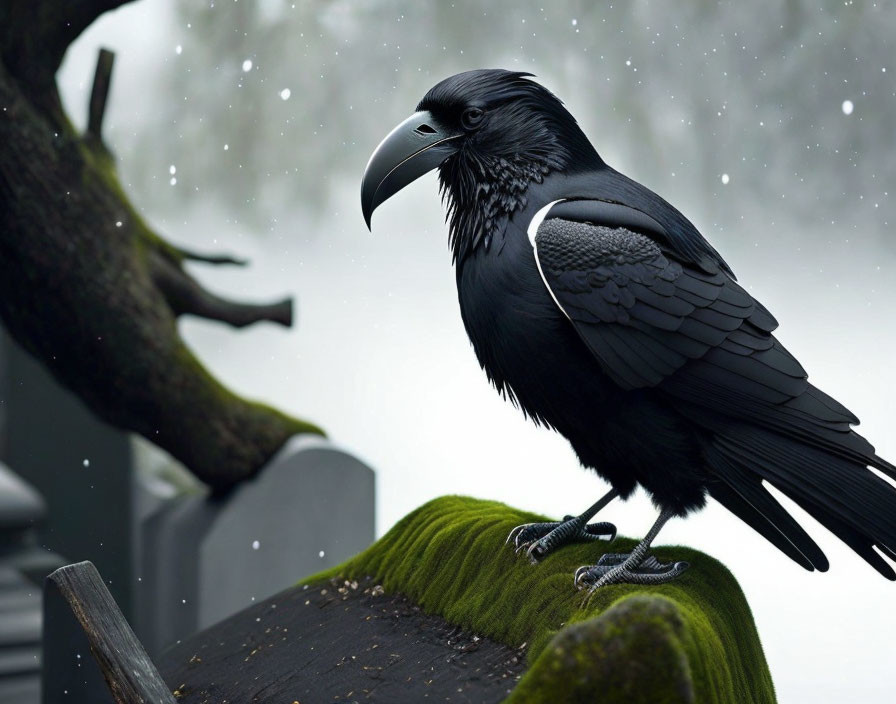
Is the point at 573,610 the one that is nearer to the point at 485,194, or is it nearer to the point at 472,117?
the point at 485,194

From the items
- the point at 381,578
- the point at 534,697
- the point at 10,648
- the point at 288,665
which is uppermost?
the point at 534,697

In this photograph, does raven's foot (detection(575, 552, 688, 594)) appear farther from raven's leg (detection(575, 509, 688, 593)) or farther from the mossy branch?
the mossy branch

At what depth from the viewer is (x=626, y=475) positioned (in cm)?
204

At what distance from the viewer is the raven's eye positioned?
210cm

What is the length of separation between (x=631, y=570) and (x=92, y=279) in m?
2.97

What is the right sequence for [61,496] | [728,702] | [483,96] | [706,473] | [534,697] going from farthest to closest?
[61,496] → [483,96] → [706,473] → [728,702] → [534,697]

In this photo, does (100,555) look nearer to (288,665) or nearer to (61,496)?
(61,496)

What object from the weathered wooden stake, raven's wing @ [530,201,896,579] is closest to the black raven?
raven's wing @ [530,201,896,579]

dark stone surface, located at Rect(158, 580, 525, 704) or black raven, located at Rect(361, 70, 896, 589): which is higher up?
Result: black raven, located at Rect(361, 70, 896, 589)

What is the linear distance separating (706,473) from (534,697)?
2.35 feet

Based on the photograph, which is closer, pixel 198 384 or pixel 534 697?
pixel 534 697

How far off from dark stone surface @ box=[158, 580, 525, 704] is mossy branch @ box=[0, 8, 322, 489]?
1.89 meters

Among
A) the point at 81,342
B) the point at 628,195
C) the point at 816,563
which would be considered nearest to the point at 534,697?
the point at 816,563

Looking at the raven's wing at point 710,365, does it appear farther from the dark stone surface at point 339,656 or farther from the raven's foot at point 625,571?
→ the dark stone surface at point 339,656
